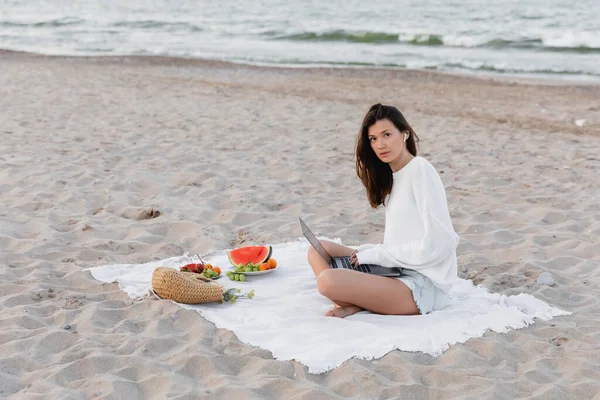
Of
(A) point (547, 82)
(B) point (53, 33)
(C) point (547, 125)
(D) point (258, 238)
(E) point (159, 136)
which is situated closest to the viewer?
(D) point (258, 238)

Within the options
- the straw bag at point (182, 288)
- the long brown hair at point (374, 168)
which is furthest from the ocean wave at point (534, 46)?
the straw bag at point (182, 288)

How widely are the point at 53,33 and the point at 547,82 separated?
1500 centimetres

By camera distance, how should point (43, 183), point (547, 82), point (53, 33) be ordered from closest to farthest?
point (43, 183)
point (547, 82)
point (53, 33)

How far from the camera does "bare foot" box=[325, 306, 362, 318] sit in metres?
4.04

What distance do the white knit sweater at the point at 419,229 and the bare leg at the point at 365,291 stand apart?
0.38 ft

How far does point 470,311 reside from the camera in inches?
164

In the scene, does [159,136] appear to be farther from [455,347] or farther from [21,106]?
[455,347]

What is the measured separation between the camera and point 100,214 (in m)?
5.77

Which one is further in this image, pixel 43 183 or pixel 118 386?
pixel 43 183

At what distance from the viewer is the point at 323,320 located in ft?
13.1

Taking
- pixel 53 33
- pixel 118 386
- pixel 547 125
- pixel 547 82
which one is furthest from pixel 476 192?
pixel 53 33

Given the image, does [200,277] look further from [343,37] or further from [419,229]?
[343,37]

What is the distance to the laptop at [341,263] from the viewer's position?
160 inches

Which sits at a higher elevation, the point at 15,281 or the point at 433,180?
the point at 433,180
